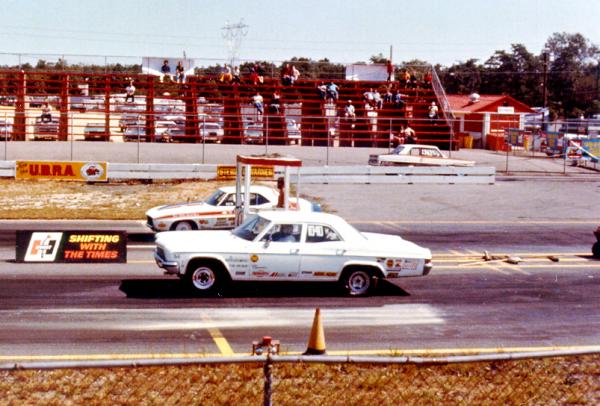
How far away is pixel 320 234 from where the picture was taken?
45.9ft

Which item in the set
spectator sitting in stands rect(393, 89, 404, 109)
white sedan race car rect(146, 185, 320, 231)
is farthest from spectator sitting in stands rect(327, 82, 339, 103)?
white sedan race car rect(146, 185, 320, 231)

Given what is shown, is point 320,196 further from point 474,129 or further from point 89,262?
point 474,129

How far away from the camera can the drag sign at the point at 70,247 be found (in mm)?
15836

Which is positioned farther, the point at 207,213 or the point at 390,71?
the point at 390,71

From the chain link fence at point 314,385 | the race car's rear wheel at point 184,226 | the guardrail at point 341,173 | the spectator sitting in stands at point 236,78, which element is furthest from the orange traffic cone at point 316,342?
the spectator sitting in stands at point 236,78

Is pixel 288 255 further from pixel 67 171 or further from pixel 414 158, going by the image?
pixel 414 158

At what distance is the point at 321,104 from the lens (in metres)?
42.4

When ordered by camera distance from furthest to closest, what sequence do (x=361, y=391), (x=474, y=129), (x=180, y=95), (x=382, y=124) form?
(x=474, y=129)
(x=180, y=95)
(x=382, y=124)
(x=361, y=391)

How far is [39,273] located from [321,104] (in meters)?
28.8

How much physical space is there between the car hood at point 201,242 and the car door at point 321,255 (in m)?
1.08

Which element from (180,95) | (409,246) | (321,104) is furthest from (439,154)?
Answer: (409,246)

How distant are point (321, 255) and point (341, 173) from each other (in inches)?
739

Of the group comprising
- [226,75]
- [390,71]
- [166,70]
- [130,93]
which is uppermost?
[390,71]

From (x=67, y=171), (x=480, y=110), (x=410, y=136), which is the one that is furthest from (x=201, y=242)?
(x=480, y=110)
